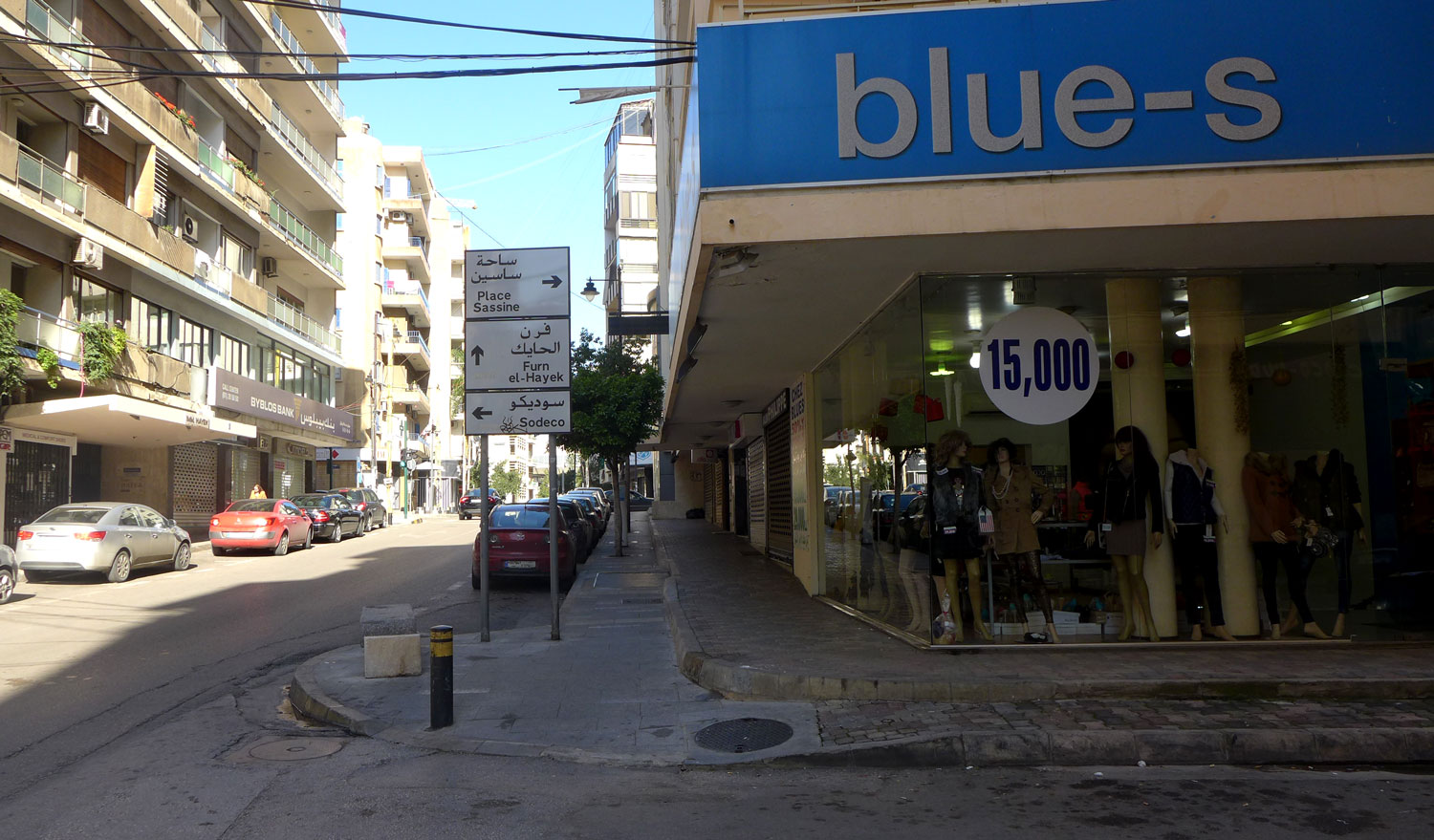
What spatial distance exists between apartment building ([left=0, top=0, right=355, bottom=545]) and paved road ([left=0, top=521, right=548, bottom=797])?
505cm

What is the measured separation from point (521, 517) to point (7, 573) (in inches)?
295

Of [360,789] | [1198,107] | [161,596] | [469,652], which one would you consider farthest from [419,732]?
[161,596]

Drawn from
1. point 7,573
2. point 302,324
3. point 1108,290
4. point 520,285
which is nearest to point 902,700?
point 1108,290

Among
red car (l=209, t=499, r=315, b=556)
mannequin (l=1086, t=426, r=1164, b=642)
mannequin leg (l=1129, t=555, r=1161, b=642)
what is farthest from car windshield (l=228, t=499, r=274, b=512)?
mannequin leg (l=1129, t=555, r=1161, b=642)

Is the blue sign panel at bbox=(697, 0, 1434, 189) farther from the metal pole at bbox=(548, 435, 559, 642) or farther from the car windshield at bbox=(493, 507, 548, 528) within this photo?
the car windshield at bbox=(493, 507, 548, 528)

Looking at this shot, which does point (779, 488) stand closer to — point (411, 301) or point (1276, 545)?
point (1276, 545)

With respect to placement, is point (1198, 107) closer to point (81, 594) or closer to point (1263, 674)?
point (1263, 674)

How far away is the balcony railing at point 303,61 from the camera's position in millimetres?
34188

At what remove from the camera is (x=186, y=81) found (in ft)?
93.9

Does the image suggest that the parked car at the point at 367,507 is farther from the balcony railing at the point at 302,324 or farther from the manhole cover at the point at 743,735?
the manhole cover at the point at 743,735

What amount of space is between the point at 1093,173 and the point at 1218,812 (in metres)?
4.62

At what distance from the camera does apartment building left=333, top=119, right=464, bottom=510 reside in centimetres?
4922

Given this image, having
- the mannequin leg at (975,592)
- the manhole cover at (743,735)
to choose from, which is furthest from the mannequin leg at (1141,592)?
the manhole cover at (743,735)

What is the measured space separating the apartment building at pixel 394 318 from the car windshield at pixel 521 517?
27.8 meters
